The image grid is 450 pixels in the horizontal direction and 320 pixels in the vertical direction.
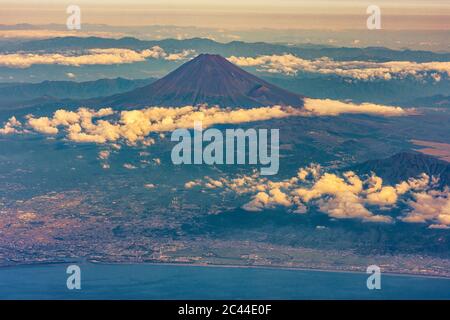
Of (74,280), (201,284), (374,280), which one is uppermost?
(74,280)

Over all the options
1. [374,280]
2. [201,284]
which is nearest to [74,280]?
[201,284]

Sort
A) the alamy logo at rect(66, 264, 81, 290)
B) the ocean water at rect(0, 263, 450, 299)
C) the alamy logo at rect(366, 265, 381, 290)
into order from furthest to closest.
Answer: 1. the alamy logo at rect(366, 265, 381, 290)
2. the alamy logo at rect(66, 264, 81, 290)
3. the ocean water at rect(0, 263, 450, 299)

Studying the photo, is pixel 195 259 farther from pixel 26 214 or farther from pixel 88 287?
pixel 26 214

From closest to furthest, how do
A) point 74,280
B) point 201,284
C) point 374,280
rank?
point 74,280 → point 201,284 → point 374,280

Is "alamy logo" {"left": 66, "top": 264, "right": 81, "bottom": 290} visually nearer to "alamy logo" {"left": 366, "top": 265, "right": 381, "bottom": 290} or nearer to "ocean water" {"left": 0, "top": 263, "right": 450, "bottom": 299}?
"ocean water" {"left": 0, "top": 263, "right": 450, "bottom": 299}

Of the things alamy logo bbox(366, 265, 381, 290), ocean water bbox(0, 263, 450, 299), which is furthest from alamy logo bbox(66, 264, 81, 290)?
alamy logo bbox(366, 265, 381, 290)

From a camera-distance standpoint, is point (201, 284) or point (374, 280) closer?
point (201, 284)

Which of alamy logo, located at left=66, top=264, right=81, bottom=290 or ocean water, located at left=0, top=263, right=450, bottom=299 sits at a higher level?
alamy logo, located at left=66, top=264, right=81, bottom=290

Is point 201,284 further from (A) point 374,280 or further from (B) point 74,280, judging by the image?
(A) point 374,280
